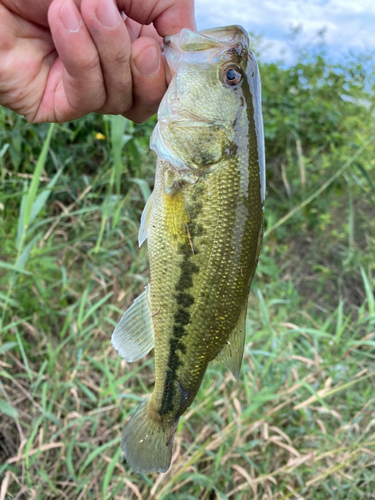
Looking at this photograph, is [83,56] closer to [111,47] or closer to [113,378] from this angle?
[111,47]

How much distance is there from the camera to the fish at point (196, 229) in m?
1.25

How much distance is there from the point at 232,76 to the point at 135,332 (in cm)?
109

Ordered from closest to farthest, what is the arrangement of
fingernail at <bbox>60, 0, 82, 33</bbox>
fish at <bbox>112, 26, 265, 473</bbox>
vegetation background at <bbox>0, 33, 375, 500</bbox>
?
fingernail at <bbox>60, 0, 82, 33</bbox> → fish at <bbox>112, 26, 265, 473</bbox> → vegetation background at <bbox>0, 33, 375, 500</bbox>

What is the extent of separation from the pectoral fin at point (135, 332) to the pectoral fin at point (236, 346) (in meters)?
0.31

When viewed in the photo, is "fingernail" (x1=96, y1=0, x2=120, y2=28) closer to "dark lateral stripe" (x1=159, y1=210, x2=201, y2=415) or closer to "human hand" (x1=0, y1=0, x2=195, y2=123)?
"human hand" (x1=0, y1=0, x2=195, y2=123)

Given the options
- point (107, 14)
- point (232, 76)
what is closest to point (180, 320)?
point (232, 76)

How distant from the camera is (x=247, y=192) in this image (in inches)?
49.1

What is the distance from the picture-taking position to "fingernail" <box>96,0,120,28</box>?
113 centimetres

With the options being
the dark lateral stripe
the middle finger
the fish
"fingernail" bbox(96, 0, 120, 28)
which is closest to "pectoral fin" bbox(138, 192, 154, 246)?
the fish

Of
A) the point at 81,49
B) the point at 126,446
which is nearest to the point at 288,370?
the point at 126,446

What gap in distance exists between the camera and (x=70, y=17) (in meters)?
1.13

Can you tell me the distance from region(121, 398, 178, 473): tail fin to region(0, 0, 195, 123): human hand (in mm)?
1290

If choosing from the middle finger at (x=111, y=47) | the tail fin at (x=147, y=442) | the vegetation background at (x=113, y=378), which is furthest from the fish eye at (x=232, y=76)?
the tail fin at (x=147, y=442)

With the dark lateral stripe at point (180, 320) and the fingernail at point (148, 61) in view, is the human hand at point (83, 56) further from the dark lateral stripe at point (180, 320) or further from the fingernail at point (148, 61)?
Answer: the dark lateral stripe at point (180, 320)
